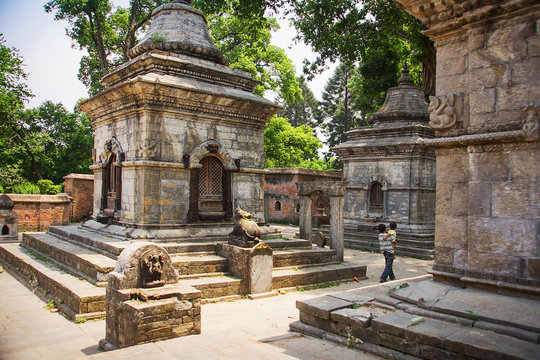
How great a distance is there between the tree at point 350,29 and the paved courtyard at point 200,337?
11.9m

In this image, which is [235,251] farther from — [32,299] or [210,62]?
[210,62]

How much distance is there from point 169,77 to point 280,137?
15.5 metres

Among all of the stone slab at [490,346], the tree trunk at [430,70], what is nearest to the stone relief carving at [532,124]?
the stone slab at [490,346]

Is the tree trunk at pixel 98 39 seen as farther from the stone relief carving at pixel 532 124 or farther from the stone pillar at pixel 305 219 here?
the stone relief carving at pixel 532 124

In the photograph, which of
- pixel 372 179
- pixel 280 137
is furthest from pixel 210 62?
pixel 280 137

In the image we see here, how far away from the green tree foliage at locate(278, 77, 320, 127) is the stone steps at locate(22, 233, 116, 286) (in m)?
42.8

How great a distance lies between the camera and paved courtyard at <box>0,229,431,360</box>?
4.72 metres

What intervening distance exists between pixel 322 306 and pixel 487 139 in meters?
2.86

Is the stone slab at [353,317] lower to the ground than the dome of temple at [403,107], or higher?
lower

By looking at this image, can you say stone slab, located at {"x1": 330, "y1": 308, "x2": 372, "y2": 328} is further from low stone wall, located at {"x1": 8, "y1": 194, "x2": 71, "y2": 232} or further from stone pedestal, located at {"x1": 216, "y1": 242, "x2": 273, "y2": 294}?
low stone wall, located at {"x1": 8, "y1": 194, "x2": 71, "y2": 232}

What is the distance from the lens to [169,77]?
9.56 meters

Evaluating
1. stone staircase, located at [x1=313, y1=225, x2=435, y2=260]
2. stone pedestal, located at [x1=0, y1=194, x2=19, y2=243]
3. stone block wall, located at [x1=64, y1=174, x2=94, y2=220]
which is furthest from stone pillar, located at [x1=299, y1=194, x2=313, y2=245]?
stone block wall, located at [x1=64, y1=174, x2=94, y2=220]

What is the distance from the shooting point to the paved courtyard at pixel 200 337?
186 inches

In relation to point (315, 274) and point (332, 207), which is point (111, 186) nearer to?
point (315, 274)
